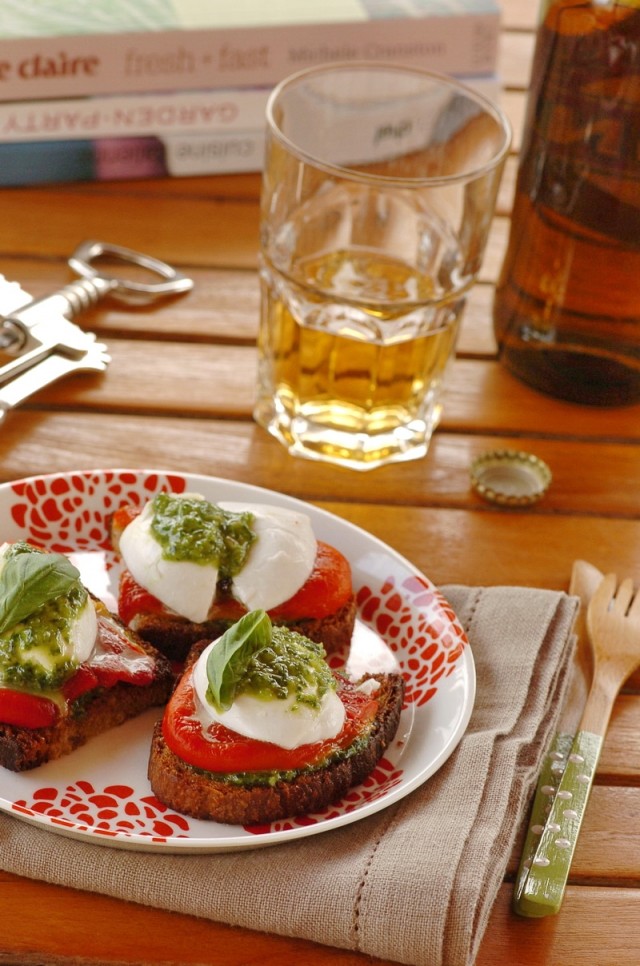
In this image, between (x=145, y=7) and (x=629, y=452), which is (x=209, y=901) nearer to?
(x=629, y=452)

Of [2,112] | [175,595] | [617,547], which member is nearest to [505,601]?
[617,547]

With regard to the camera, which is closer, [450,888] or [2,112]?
[450,888]

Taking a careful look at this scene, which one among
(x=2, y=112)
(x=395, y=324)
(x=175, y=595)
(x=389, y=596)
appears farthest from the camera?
(x=2, y=112)

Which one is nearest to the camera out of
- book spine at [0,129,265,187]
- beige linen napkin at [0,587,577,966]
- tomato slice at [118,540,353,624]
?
beige linen napkin at [0,587,577,966]

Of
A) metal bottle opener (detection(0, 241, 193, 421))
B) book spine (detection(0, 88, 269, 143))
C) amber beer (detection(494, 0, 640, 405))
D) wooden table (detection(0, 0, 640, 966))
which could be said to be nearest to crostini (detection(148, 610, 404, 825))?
wooden table (detection(0, 0, 640, 966))

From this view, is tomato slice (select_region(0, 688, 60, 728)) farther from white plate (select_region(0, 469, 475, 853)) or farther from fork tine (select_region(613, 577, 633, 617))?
fork tine (select_region(613, 577, 633, 617))

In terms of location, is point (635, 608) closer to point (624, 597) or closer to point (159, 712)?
point (624, 597)
